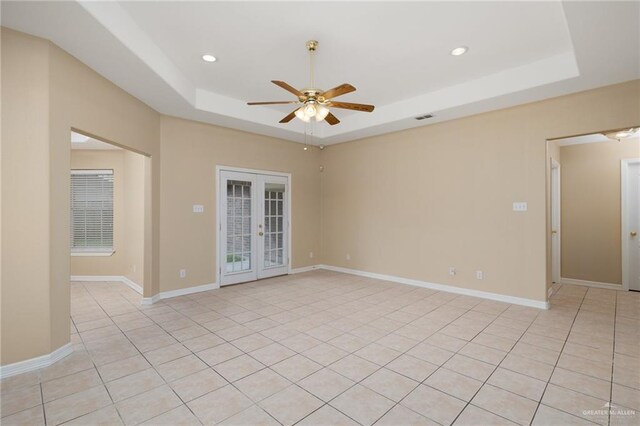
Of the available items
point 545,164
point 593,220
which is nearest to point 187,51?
point 545,164

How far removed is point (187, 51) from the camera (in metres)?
3.52

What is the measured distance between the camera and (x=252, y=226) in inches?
237

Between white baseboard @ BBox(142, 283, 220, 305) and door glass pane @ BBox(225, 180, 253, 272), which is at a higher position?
door glass pane @ BBox(225, 180, 253, 272)

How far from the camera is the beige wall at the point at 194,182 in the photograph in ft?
16.0

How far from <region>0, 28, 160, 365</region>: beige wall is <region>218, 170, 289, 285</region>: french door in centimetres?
272

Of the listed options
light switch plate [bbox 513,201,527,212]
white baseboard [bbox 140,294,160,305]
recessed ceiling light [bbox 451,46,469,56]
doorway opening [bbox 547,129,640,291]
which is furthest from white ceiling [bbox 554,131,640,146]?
white baseboard [bbox 140,294,160,305]

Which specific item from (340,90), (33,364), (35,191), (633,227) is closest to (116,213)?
(35,191)

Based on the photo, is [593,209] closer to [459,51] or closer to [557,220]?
[557,220]

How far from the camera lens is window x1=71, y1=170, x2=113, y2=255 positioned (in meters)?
6.13

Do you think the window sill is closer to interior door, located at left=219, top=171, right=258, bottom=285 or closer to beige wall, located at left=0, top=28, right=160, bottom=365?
interior door, located at left=219, top=171, right=258, bottom=285

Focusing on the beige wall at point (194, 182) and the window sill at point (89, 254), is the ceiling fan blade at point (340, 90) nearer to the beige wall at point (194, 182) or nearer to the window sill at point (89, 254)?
the beige wall at point (194, 182)

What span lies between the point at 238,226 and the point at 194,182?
1.17 m

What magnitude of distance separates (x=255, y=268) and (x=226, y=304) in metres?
1.57

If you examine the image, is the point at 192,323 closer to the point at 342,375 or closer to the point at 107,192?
the point at 342,375
